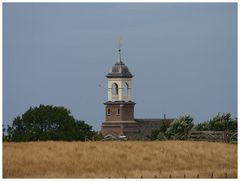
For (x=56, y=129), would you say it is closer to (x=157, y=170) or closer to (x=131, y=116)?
(x=157, y=170)

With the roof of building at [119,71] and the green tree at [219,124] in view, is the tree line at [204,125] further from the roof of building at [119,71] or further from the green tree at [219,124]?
the roof of building at [119,71]

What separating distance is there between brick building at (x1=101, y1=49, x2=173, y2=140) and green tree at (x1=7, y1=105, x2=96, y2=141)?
84401 millimetres

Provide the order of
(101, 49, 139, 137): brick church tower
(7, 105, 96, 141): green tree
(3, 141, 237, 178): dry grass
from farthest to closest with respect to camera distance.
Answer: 1. (101, 49, 139, 137): brick church tower
2. (7, 105, 96, 141): green tree
3. (3, 141, 237, 178): dry grass

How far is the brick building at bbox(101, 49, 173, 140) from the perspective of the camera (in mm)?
175500

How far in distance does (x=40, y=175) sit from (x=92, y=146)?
290 inches

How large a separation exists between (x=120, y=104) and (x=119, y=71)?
605cm

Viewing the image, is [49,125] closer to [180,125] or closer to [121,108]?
[180,125]

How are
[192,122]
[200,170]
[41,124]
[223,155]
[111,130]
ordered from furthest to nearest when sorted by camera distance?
[111,130]
[192,122]
[41,124]
[223,155]
[200,170]

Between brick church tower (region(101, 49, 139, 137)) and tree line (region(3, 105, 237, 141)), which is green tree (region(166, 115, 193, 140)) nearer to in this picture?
tree line (region(3, 105, 237, 141))

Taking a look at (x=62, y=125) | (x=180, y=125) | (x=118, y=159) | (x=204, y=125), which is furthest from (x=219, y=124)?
(x=118, y=159)

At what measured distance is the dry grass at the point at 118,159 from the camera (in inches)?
1555

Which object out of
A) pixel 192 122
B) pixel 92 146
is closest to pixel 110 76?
pixel 192 122

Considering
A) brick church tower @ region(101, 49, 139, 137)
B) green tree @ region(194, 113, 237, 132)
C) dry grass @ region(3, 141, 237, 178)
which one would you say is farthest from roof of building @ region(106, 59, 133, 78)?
dry grass @ region(3, 141, 237, 178)

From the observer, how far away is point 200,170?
4116 centimetres
